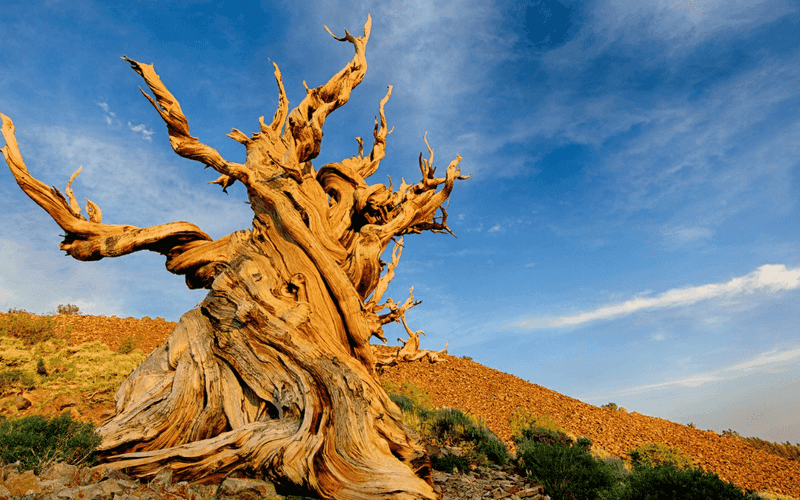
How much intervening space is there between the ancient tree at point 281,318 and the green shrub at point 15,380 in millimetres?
6609

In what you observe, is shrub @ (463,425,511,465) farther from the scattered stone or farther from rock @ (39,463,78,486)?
rock @ (39,463,78,486)

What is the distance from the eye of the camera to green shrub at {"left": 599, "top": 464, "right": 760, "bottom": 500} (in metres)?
5.55

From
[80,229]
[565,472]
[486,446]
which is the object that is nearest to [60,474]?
[80,229]

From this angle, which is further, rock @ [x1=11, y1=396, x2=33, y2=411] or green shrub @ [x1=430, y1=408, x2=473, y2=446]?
rock @ [x1=11, y1=396, x2=33, y2=411]

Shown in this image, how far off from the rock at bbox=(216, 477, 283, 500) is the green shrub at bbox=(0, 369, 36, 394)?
10978 millimetres

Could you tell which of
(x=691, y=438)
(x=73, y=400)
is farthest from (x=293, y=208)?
(x=691, y=438)

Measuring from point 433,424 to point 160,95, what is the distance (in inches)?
370

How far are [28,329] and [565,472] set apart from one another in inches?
691

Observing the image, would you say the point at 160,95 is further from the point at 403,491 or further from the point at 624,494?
the point at 624,494

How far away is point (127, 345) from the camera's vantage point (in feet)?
52.2

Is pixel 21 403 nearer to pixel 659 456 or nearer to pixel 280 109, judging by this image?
pixel 280 109

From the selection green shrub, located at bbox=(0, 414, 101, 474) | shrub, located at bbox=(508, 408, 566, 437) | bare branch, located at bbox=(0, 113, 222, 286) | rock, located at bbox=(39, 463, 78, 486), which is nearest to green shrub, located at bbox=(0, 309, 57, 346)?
bare branch, located at bbox=(0, 113, 222, 286)

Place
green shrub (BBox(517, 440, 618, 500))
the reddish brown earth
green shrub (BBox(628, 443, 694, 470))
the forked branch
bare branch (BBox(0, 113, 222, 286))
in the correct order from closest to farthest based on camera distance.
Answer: green shrub (BBox(517, 440, 618, 500)) → bare branch (BBox(0, 113, 222, 286)) → the forked branch → green shrub (BBox(628, 443, 694, 470)) → the reddish brown earth

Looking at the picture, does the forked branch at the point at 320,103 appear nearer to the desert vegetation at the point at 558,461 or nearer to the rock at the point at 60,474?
the rock at the point at 60,474
